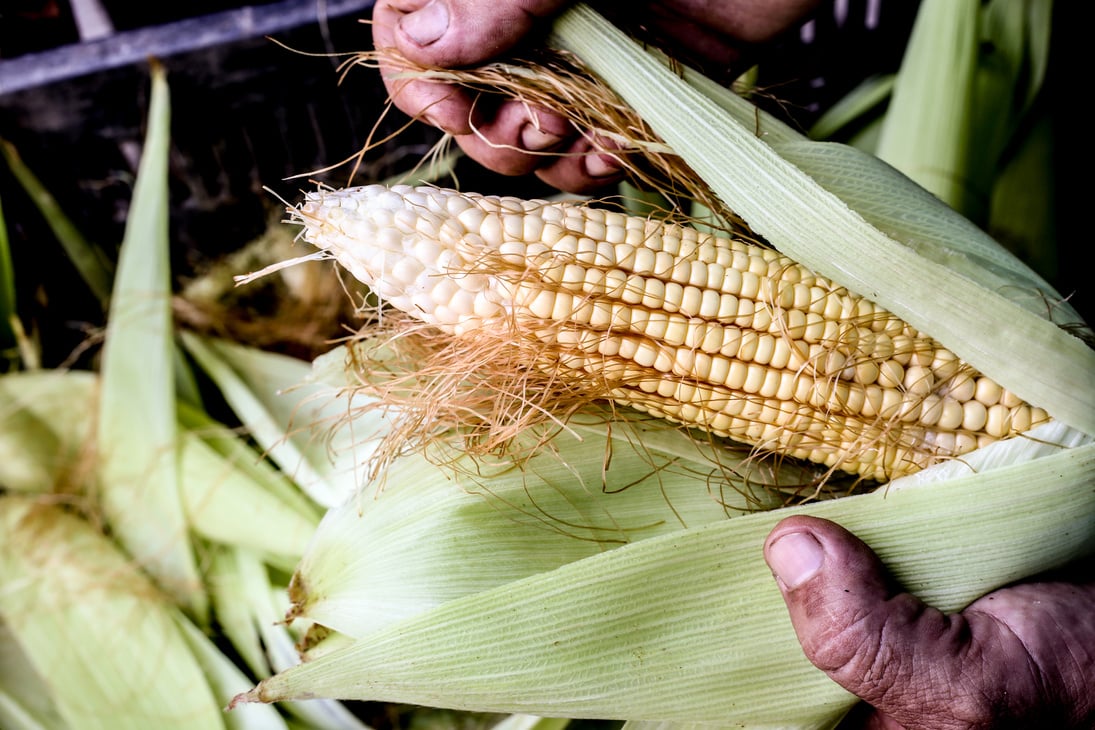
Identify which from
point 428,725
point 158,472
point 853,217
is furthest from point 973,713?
point 158,472

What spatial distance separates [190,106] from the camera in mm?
1119

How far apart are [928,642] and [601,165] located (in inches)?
20.9

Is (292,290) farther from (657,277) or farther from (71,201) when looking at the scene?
(657,277)

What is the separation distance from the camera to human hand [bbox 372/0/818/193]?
67 centimetres

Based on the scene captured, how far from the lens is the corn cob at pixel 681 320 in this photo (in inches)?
23.0

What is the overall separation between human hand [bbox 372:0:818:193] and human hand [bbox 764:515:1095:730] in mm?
393

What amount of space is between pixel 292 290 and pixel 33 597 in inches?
22.9

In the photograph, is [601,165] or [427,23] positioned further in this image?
[601,165]

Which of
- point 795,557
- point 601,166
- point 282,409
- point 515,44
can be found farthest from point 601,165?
point 282,409

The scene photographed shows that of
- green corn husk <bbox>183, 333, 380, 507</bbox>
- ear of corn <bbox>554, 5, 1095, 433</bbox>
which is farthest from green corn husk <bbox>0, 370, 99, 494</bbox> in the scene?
ear of corn <bbox>554, 5, 1095, 433</bbox>

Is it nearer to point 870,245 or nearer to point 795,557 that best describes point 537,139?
point 870,245

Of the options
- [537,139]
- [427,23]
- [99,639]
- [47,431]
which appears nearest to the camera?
[427,23]

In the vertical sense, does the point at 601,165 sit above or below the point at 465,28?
below

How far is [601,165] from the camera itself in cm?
85
